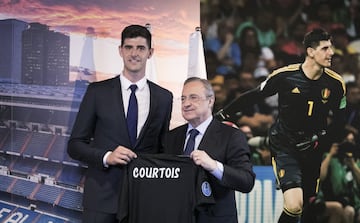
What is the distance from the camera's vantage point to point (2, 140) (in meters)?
2.74

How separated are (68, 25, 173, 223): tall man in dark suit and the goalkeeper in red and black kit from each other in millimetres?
792

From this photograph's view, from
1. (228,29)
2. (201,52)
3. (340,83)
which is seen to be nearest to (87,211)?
(201,52)

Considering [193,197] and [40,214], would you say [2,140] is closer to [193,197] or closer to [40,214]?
[40,214]

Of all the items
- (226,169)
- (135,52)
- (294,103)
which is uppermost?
(135,52)

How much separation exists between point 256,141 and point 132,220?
1.16 meters

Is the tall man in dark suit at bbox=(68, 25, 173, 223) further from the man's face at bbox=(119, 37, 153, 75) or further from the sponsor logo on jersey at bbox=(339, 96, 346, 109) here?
the sponsor logo on jersey at bbox=(339, 96, 346, 109)

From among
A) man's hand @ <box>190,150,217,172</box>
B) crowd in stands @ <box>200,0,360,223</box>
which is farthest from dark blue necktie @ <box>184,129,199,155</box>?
crowd in stands @ <box>200,0,360,223</box>

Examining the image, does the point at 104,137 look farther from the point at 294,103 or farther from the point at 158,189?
the point at 294,103

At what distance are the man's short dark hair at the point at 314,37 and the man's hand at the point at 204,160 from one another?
1423 mm

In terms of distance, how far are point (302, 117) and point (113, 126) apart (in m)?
1.32

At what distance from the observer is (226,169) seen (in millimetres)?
1979

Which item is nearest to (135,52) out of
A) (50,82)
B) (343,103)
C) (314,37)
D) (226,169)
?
(50,82)

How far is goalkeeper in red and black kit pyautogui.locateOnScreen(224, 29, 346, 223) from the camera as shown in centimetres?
303

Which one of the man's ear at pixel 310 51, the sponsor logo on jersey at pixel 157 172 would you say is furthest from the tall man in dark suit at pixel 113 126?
the man's ear at pixel 310 51
